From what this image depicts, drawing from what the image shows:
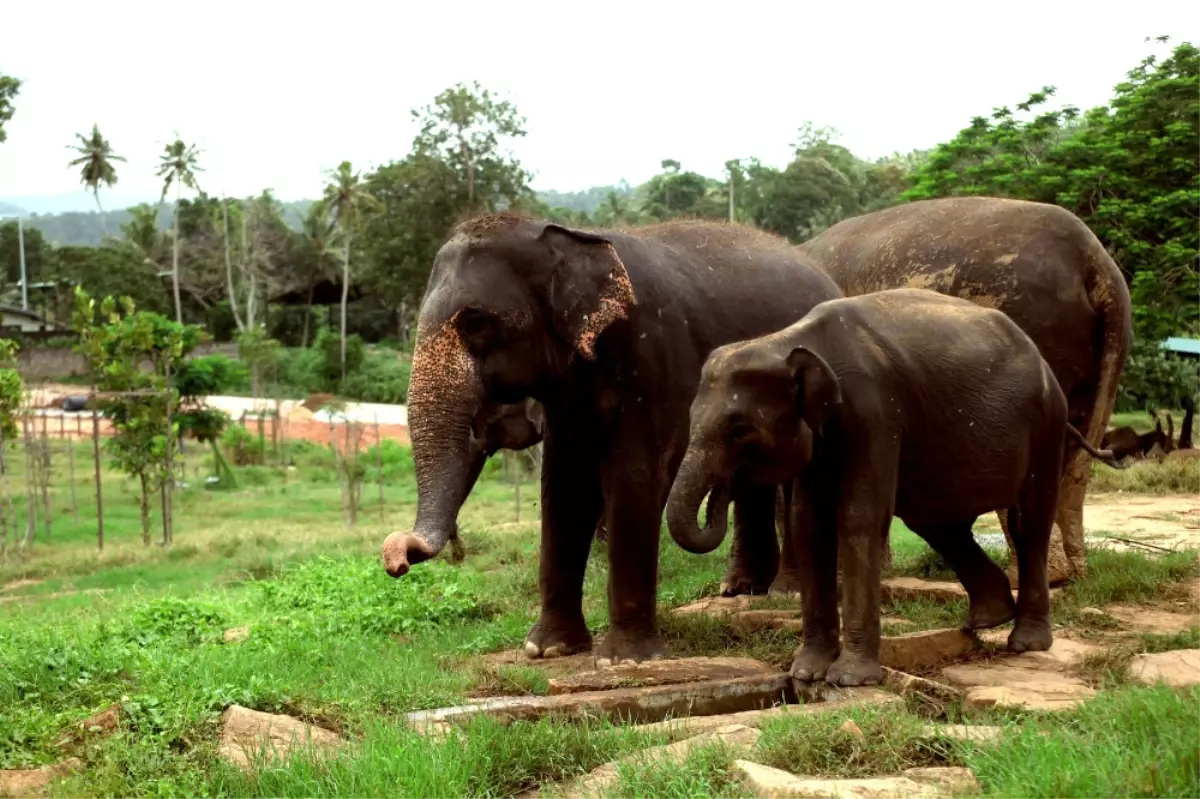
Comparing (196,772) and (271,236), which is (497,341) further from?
(271,236)

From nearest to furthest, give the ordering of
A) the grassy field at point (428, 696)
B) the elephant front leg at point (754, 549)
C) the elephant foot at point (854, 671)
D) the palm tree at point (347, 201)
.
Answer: the grassy field at point (428, 696) < the elephant foot at point (854, 671) < the elephant front leg at point (754, 549) < the palm tree at point (347, 201)

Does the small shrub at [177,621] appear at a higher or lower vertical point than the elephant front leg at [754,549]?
lower

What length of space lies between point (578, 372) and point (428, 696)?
192 cm

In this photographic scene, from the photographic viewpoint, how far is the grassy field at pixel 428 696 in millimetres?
3812

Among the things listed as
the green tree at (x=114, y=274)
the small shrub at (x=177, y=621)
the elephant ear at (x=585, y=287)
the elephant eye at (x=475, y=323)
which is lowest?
the small shrub at (x=177, y=621)

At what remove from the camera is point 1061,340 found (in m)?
7.64

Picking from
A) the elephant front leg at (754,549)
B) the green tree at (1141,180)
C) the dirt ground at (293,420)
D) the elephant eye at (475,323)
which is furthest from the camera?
the dirt ground at (293,420)

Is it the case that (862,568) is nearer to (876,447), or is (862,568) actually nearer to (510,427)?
(876,447)

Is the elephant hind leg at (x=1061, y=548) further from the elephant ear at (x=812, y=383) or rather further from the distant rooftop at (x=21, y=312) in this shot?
the distant rooftop at (x=21, y=312)

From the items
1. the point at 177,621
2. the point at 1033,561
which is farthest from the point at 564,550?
the point at 177,621

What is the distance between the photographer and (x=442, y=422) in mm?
6000

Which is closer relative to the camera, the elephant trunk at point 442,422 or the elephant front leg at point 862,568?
the elephant front leg at point 862,568

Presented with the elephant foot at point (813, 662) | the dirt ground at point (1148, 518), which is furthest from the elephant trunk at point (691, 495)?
the dirt ground at point (1148, 518)

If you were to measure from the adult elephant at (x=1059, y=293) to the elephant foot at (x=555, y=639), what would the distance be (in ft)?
8.93
